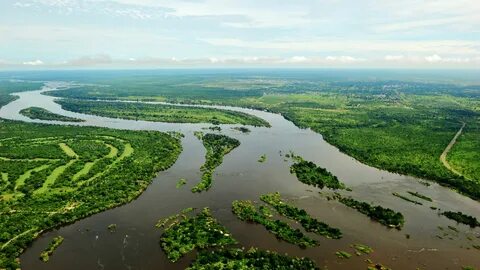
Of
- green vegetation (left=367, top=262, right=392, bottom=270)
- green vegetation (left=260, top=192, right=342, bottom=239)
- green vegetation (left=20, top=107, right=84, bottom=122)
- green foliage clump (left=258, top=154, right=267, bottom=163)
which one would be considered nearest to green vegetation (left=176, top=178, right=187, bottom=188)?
green vegetation (left=260, top=192, right=342, bottom=239)

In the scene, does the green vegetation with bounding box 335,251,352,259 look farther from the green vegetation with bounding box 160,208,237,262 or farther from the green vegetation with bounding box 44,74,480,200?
the green vegetation with bounding box 44,74,480,200

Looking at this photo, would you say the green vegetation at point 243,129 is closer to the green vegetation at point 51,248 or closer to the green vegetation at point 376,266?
the green vegetation at point 51,248

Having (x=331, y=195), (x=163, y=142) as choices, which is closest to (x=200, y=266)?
(x=331, y=195)

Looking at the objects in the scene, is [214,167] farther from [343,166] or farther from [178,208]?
[343,166]

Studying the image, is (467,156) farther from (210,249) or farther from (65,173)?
(65,173)

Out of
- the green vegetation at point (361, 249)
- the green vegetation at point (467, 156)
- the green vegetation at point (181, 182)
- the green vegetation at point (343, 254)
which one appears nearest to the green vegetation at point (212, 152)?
the green vegetation at point (181, 182)

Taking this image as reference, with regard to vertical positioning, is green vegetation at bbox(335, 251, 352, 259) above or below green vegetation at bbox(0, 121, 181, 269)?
below

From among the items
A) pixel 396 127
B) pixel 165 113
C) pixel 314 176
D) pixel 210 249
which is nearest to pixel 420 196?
pixel 314 176

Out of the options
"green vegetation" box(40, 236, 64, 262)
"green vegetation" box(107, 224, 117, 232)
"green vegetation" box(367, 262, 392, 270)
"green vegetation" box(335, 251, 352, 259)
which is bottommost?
"green vegetation" box(367, 262, 392, 270)
